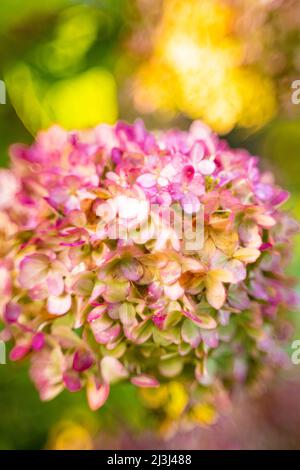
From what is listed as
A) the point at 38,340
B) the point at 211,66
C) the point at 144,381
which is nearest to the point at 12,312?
the point at 38,340

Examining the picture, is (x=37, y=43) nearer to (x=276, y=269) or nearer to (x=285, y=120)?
(x=285, y=120)

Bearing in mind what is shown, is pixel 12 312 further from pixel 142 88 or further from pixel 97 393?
pixel 142 88

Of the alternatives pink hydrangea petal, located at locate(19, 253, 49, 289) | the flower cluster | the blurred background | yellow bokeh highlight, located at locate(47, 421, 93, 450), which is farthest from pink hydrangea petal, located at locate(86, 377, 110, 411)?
yellow bokeh highlight, located at locate(47, 421, 93, 450)

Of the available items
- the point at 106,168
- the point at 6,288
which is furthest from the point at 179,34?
the point at 6,288

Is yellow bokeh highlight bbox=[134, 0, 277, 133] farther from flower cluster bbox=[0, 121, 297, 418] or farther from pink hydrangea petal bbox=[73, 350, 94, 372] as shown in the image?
pink hydrangea petal bbox=[73, 350, 94, 372]

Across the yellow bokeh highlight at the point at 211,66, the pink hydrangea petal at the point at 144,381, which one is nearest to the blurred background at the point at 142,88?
the yellow bokeh highlight at the point at 211,66
